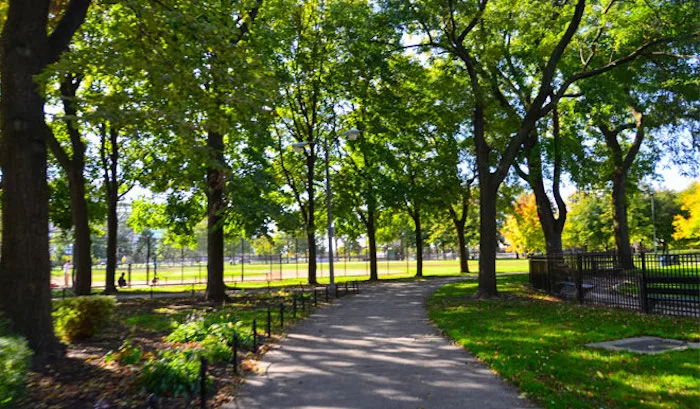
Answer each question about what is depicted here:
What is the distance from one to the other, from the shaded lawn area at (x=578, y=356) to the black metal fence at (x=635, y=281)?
0.85 m

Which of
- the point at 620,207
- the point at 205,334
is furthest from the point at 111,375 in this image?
the point at 620,207

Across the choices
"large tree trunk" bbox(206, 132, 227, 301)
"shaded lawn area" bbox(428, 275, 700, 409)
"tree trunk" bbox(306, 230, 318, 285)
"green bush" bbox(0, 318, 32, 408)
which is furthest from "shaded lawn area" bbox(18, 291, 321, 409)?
"tree trunk" bbox(306, 230, 318, 285)

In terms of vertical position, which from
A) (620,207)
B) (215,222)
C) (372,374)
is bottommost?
(372,374)

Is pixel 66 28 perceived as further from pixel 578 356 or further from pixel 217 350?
pixel 578 356

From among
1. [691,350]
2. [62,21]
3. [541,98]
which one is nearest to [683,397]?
[691,350]

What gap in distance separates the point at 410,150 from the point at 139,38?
2536 centimetres

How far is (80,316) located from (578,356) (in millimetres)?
10120

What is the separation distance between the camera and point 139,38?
987 cm

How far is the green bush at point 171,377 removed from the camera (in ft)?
21.1

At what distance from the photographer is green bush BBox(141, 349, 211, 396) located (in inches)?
254

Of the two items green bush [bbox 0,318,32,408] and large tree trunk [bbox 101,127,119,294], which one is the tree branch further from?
large tree trunk [bbox 101,127,119,294]

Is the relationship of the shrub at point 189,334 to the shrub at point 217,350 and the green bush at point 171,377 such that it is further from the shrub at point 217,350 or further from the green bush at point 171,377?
the green bush at point 171,377

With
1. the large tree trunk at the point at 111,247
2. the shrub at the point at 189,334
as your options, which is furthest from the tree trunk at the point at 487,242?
the large tree trunk at the point at 111,247

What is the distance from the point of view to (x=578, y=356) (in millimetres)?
7918
